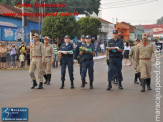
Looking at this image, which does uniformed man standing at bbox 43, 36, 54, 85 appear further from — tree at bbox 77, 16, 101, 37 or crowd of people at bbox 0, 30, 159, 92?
tree at bbox 77, 16, 101, 37

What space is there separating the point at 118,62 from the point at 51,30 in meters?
26.1

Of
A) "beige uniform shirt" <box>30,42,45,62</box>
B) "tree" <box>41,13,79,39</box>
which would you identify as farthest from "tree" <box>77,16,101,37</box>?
"beige uniform shirt" <box>30,42,45,62</box>

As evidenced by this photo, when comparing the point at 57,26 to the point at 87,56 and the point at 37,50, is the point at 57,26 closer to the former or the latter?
the point at 37,50

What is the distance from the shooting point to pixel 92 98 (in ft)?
27.4

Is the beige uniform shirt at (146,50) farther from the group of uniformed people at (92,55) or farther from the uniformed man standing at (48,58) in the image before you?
the uniformed man standing at (48,58)

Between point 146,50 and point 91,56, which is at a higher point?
point 146,50

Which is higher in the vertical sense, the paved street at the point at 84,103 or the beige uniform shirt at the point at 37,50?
the beige uniform shirt at the point at 37,50

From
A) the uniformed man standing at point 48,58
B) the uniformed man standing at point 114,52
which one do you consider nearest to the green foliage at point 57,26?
the uniformed man standing at point 48,58

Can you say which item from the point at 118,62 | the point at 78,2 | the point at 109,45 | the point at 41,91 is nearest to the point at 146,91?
the point at 118,62

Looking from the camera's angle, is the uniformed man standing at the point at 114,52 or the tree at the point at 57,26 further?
the tree at the point at 57,26

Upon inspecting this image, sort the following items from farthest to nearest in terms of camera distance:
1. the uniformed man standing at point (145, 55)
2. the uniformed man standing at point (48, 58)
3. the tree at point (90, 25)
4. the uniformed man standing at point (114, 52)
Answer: the tree at point (90, 25) < the uniformed man standing at point (48, 58) < the uniformed man standing at point (114, 52) < the uniformed man standing at point (145, 55)

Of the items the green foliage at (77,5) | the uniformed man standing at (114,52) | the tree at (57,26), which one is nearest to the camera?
the uniformed man standing at (114,52)

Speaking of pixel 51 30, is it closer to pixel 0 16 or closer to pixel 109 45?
pixel 0 16

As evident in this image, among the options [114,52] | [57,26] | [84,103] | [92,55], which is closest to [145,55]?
[114,52]
